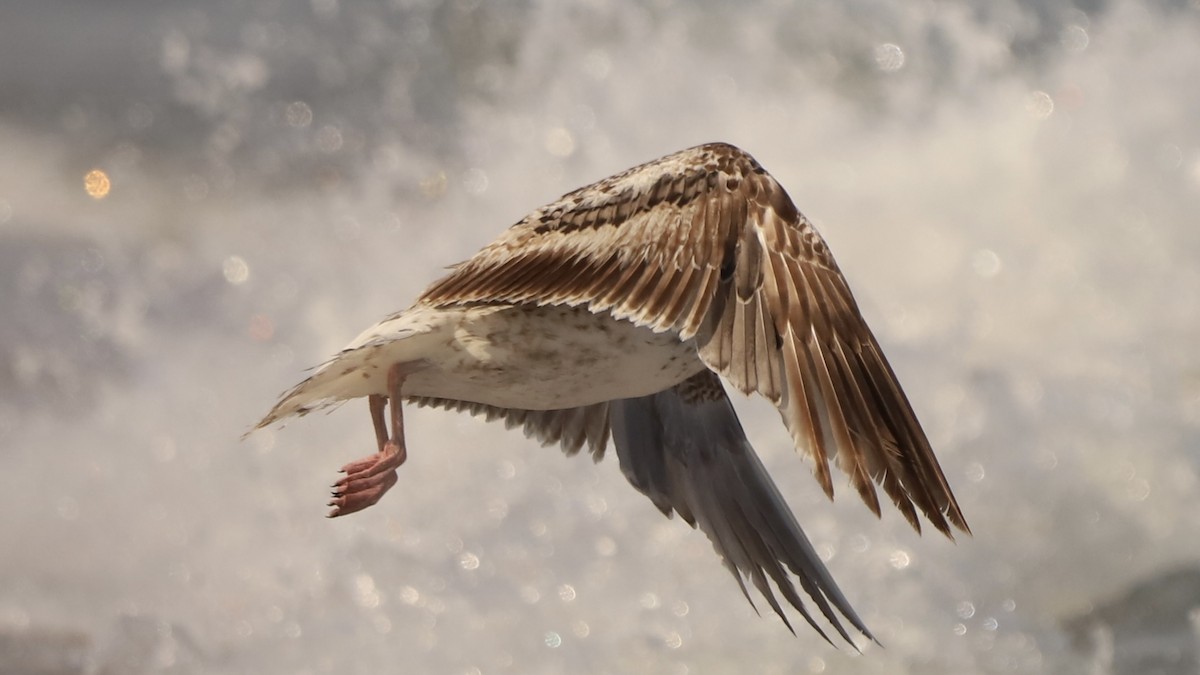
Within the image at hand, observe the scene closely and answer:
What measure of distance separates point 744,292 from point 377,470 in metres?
2.30

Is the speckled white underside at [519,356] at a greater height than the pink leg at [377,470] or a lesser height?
greater

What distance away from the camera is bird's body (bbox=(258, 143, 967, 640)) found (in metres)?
5.32

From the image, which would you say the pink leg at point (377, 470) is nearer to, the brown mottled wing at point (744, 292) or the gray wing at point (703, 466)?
the brown mottled wing at point (744, 292)

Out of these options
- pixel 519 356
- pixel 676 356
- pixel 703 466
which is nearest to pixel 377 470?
pixel 519 356

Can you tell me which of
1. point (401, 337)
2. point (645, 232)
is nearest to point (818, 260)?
point (645, 232)

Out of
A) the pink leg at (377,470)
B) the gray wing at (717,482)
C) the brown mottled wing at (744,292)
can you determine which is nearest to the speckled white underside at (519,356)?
the pink leg at (377,470)

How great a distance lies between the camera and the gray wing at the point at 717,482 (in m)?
7.61

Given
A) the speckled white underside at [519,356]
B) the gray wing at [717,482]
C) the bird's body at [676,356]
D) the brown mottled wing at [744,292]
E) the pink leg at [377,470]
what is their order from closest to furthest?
the brown mottled wing at [744,292], the bird's body at [676,356], the speckled white underside at [519,356], the pink leg at [377,470], the gray wing at [717,482]

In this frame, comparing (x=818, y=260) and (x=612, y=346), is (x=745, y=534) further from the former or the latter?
(x=818, y=260)

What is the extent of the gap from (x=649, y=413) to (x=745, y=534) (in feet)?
3.36

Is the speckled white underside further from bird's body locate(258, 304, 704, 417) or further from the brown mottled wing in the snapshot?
the brown mottled wing

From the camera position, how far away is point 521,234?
6801mm

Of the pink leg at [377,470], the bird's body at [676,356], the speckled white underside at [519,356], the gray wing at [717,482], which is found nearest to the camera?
the bird's body at [676,356]

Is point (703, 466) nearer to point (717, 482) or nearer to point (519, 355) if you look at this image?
point (717, 482)
